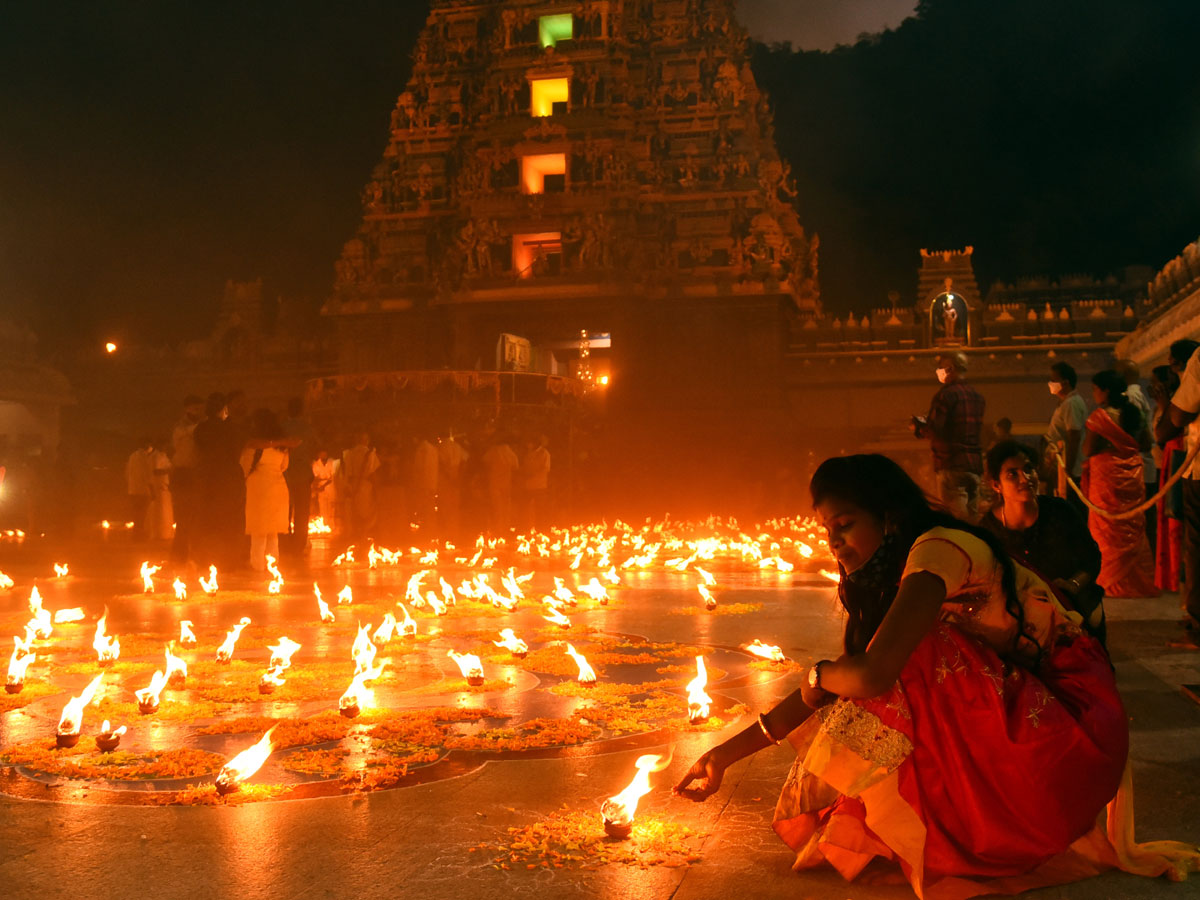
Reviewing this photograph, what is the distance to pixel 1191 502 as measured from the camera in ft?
21.3

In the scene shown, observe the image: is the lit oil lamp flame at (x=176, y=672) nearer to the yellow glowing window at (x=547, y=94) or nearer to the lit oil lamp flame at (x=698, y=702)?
the lit oil lamp flame at (x=698, y=702)

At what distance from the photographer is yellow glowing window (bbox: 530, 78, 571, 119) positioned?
103ft

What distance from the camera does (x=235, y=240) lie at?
36.0 metres

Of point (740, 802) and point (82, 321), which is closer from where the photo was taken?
point (740, 802)

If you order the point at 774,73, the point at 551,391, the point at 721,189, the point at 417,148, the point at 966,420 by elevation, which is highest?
the point at 774,73

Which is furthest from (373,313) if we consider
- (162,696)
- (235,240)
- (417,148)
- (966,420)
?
(162,696)

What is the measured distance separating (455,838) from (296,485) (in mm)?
11410

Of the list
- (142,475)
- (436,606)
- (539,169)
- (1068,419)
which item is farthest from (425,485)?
(539,169)

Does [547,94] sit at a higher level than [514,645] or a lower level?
higher

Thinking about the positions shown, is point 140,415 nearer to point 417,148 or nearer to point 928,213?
point 417,148

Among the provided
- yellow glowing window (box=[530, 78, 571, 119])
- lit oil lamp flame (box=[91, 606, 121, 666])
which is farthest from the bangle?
yellow glowing window (box=[530, 78, 571, 119])

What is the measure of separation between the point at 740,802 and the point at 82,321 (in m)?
34.2

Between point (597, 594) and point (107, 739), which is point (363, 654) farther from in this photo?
point (597, 594)

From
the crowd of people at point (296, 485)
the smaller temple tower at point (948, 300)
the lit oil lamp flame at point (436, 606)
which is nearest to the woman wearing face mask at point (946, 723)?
the lit oil lamp flame at point (436, 606)
